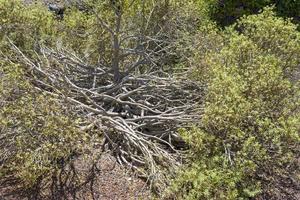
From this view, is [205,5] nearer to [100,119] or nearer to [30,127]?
[100,119]

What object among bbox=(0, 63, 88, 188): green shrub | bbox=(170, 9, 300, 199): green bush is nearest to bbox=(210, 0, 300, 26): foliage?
bbox=(170, 9, 300, 199): green bush

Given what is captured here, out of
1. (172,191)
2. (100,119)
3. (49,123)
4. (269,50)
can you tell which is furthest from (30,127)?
(269,50)

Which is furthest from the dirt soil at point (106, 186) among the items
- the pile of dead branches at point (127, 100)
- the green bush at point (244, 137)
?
the green bush at point (244, 137)

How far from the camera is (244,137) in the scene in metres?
4.57

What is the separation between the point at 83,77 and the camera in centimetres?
602

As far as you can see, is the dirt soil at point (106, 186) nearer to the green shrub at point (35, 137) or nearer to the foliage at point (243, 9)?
the green shrub at point (35, 137)

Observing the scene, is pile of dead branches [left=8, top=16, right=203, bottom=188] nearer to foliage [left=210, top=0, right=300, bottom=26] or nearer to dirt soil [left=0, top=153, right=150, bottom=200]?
dirt soil [left=0, top=153, right=150, bottom=200]

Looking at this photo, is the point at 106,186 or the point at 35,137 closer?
the point at 35,137

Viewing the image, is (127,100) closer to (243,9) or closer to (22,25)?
(22,25)

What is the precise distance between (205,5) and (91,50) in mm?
2699

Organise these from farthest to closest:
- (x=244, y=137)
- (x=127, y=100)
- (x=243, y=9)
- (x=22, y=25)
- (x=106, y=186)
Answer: (x=243, y=9) < (x=22, y=25) < (x=127, y=100) < (x=106, y=186) < (x=244, y=137)

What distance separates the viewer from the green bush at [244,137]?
4.34 metres

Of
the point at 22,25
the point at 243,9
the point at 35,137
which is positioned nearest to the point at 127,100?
the point at 35,137

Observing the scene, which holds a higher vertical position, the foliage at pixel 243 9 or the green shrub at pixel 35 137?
the foliage at pixel 243 9
